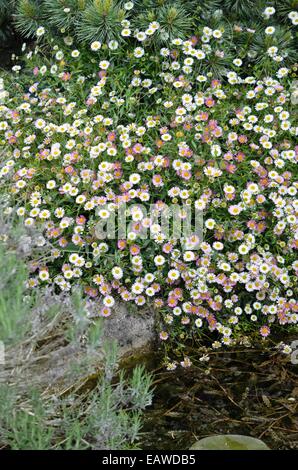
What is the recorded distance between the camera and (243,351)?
3363 mm

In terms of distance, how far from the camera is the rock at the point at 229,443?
2.73 m

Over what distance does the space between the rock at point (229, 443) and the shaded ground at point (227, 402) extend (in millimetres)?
100

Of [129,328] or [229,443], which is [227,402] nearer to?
[229,443]

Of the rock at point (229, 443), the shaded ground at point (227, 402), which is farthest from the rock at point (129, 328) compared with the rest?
the rock at point (229, 443)

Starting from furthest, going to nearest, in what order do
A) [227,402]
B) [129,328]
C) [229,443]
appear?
[129,328], [227,402], [229,443]

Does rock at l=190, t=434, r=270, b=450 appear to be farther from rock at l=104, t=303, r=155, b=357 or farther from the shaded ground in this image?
rock at l=104, t=303, r=155, b=357

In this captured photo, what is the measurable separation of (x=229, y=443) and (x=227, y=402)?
1.15 ft

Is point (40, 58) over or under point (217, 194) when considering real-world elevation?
over

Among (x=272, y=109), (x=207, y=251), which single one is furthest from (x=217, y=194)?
(x=272, y=109)

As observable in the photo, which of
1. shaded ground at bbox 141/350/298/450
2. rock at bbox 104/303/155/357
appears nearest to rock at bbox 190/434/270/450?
shaded ground at bbox 141/350/298/450

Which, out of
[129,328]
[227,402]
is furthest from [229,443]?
[129,328]

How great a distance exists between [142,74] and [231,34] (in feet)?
1.92

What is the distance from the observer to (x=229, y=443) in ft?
9.03

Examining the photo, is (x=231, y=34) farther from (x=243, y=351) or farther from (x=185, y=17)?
(x=243, y=351)
